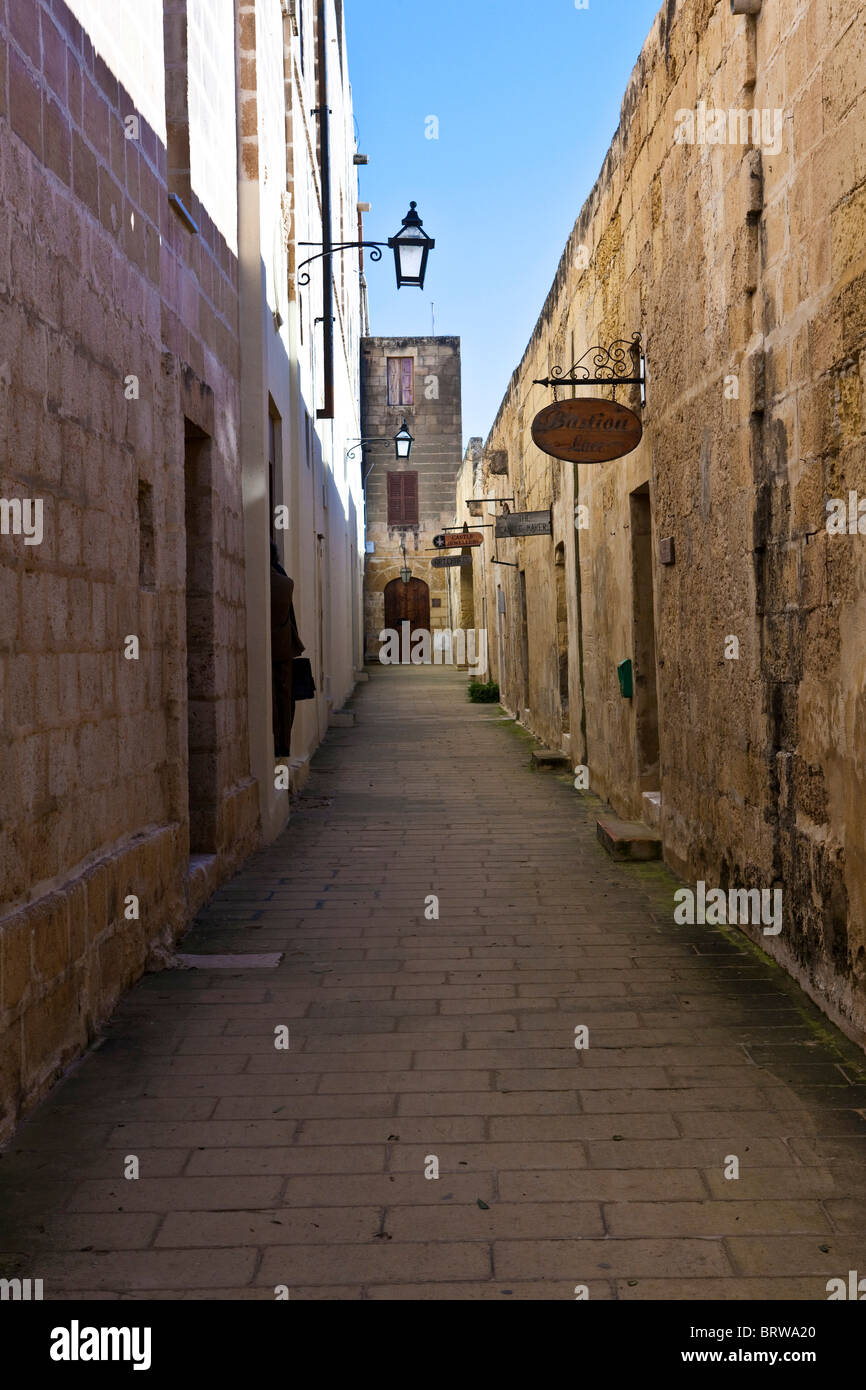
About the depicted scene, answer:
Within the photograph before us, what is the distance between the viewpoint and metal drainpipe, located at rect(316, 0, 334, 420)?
14117 millimetres

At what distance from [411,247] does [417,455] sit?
25521mm

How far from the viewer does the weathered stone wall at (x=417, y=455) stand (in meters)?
35.4

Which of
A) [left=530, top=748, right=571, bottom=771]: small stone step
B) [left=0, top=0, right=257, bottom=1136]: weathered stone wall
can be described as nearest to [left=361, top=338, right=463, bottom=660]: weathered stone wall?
[left=530, top=748, right=571, bottom=771]: small stone step

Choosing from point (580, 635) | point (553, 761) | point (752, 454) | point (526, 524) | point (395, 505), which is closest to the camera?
point (752, 454)

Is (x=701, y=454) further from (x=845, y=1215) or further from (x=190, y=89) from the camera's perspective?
(x=845, y=1215)

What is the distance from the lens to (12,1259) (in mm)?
2766

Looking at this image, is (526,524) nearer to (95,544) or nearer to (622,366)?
(622,366)

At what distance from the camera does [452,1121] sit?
11.6ft

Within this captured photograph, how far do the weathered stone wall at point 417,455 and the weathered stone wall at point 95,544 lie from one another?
1119 inches

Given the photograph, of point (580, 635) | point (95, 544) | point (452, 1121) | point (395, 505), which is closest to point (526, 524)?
point (580, 635)

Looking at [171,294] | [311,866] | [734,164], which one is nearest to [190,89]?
[171,294]

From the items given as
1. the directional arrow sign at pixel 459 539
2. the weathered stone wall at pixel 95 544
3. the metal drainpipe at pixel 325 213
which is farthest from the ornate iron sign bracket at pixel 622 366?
the directional arrow sign at pixel 459 539

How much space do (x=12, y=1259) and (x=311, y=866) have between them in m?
4.82
